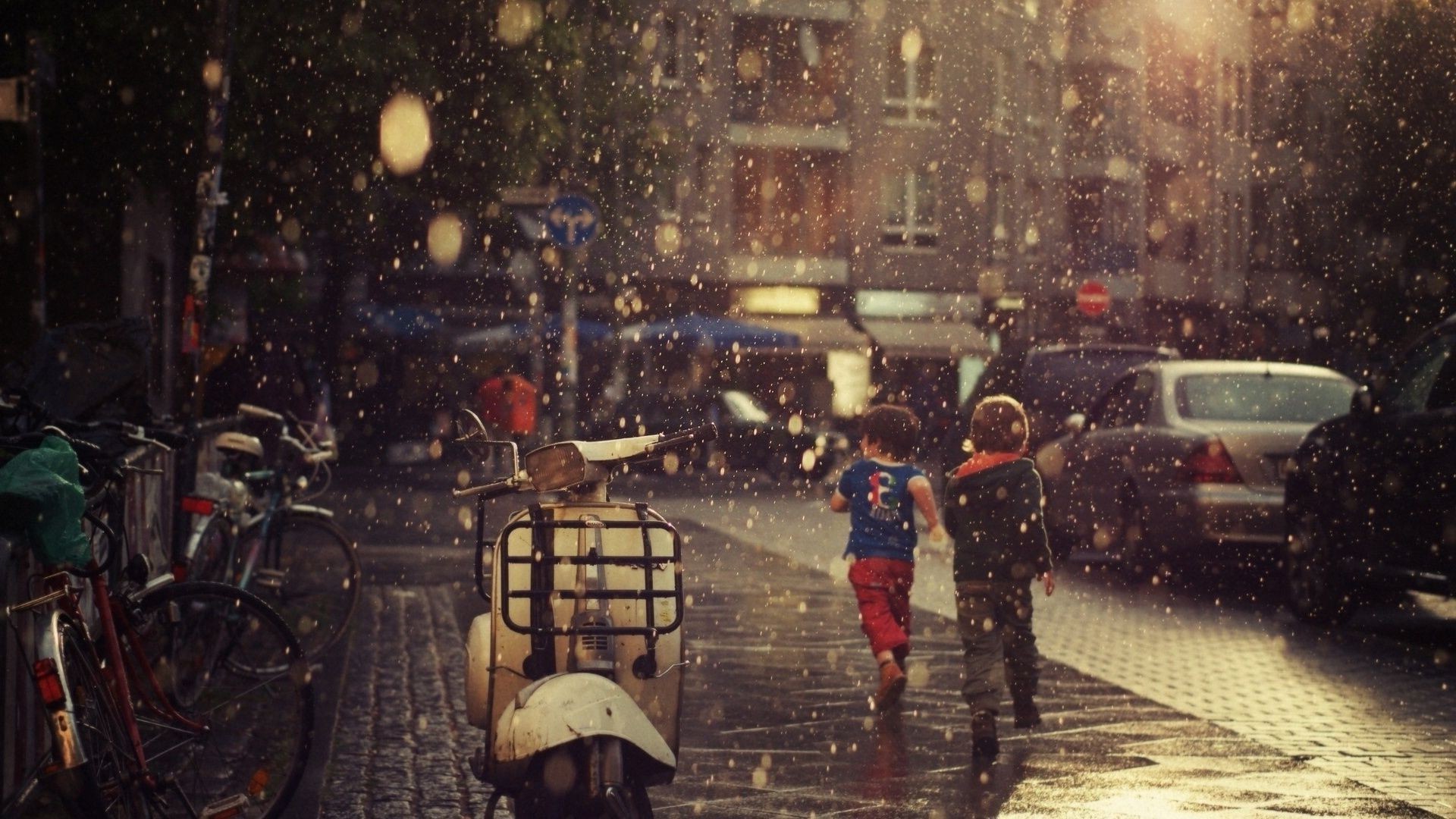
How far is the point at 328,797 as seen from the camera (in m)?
6.59

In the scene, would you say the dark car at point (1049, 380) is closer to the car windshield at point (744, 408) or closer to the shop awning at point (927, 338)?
the car windshield at point (744, 408)

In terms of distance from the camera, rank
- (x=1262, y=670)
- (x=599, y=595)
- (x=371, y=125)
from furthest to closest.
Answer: (x=371, y=125) < (x=1262, y=670) < (x=599, y=595)

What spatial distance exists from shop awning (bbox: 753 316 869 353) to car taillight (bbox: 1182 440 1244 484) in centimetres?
3361

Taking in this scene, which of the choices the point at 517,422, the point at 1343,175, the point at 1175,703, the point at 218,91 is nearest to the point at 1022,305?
the point at 1343,175

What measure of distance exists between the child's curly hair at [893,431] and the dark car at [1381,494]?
333cm

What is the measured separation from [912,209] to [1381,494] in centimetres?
3929

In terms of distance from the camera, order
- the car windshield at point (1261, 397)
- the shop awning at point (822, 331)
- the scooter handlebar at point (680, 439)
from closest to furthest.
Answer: the scooter handlebar at point (680, 439)
the car windshield at point (1261, 397)
the shop awning at point (822, 331)

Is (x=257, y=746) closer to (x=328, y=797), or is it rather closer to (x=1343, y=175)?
(x=328, y=797)

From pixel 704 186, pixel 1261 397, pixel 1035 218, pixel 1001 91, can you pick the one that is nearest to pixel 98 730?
pixel 1261 397

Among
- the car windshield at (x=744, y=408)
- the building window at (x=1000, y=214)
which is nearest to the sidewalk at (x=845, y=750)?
the car windshield at (x=744, y=408)

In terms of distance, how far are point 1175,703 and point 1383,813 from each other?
2471mm

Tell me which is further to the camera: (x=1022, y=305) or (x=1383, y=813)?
(x=1022, y=305)

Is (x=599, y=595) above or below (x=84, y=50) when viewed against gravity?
below

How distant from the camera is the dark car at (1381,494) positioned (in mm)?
10430
